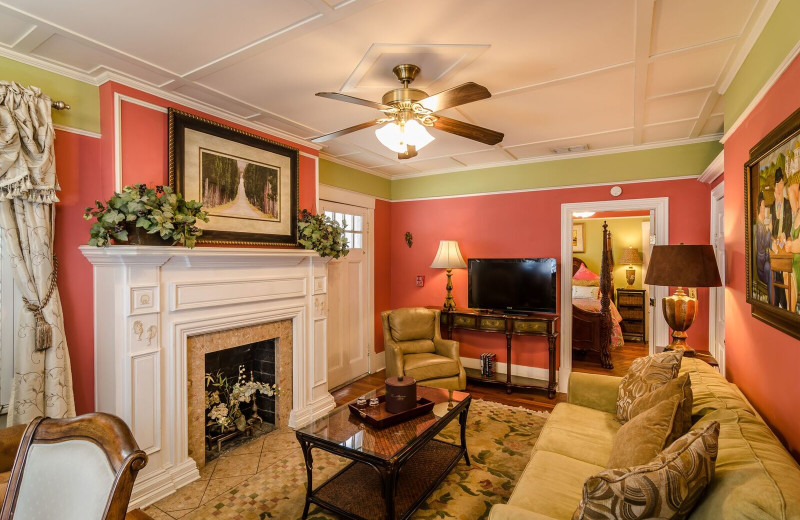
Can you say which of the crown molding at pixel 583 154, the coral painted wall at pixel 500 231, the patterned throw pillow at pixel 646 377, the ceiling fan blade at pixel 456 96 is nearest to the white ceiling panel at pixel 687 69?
the ceiling fan blade at pixel 456 96

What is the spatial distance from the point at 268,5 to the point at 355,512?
2609 mm

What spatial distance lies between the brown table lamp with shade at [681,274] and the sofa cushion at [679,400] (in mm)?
1124

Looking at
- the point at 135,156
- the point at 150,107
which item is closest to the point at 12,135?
the point at 135,156

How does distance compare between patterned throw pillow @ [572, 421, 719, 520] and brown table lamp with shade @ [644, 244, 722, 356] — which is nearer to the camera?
patterned throw pillow @ [572, 421, 719, 520]

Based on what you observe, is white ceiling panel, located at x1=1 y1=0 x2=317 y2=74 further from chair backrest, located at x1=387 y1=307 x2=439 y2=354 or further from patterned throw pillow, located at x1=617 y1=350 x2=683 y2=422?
chair backrest, located at x1=387 y1=307 x2=439 y2=354

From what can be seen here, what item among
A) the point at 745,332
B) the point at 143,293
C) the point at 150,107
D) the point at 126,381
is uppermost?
the point at 150,107

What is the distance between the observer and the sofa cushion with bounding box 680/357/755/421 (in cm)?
177

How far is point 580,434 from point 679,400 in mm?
716

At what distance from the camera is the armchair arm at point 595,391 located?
2.58 m

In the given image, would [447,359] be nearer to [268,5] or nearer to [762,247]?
[762,247]

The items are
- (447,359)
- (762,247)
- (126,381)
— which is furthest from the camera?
(447,359)

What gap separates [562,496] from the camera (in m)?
1.66

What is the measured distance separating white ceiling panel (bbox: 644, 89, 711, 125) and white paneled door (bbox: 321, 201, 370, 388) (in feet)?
9.91

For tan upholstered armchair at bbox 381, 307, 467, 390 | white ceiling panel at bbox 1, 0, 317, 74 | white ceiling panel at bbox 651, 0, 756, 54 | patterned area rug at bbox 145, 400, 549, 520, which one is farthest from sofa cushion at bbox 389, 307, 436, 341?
white ceiling panel at bbox 651, 0, 756, 54
